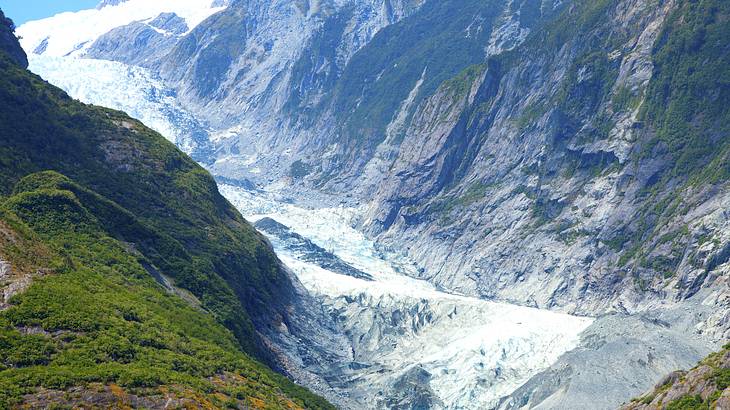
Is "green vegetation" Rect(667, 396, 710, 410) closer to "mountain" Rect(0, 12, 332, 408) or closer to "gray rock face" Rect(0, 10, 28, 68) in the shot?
"mountain" Rect(0, 12, 332, 408)

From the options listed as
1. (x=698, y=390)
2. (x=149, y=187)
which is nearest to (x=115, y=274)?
(x=149, y=187)

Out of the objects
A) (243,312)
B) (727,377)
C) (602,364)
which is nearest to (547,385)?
(602,364)

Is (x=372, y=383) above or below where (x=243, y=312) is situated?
below

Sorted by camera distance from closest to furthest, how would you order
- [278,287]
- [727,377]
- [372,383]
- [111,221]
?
[727,377], [111,221], [372,383], [278,287]

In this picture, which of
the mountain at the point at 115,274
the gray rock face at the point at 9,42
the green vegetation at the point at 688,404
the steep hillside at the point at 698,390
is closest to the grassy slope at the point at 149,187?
the mountain at the point at 115,274

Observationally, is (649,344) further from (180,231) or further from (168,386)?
(168,386)

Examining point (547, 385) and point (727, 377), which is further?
point (547, 385)

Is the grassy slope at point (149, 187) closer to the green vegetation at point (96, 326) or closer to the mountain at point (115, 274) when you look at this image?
the mountain at point (115, 274)

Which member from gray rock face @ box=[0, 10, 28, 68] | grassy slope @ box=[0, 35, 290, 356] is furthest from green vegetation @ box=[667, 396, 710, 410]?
gray rock face @ box=[0, 10, 28, 68]
